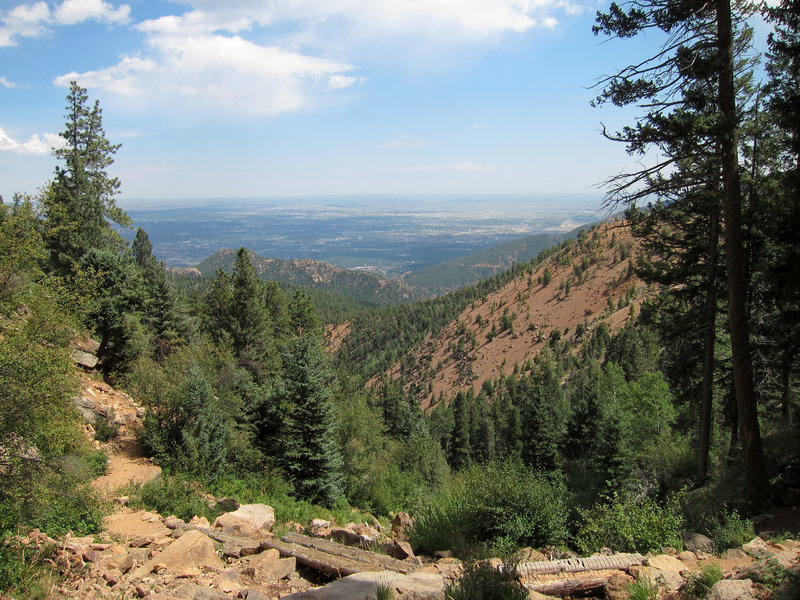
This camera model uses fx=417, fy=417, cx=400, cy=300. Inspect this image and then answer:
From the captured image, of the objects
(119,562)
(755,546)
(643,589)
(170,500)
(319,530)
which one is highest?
(643,589)

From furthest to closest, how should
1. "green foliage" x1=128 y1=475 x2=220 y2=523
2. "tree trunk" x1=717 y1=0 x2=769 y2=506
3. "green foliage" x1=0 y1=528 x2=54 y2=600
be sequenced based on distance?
"green foliage" x1=128 y1=475 x2=220 y2=523 → "tree trunk" x1=717 y1=0 x2=769 y2=506 → "green foliage" x1=0 y1=528 x2=54 y2=600

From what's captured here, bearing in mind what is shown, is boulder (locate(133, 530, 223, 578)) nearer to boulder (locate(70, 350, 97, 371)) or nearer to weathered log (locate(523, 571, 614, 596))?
weathered log (locate(523, 571, 614, 596))

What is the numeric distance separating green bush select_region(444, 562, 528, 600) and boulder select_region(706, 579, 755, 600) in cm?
199

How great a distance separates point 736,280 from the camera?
8547 millimetres

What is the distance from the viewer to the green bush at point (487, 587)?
15.8ft

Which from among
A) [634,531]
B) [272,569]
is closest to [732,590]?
[634,531]

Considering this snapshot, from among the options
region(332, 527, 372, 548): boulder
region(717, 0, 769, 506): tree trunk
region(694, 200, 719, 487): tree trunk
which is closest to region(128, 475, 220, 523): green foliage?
region(332, 527, 372, 548): boulder

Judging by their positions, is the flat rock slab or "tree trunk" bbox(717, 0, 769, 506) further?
"tree trunk" bbox(717, 0, 769, 506)

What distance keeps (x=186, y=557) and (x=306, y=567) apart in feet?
6.58

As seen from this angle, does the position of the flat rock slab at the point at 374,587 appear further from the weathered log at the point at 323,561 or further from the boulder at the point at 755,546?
the boulder at the point at 755,546

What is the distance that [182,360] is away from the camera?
17.6 meters

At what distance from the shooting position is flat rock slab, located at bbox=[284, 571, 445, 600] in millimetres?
5719

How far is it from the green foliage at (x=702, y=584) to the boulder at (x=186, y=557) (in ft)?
22.1

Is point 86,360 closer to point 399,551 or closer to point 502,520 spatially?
point 399,551
